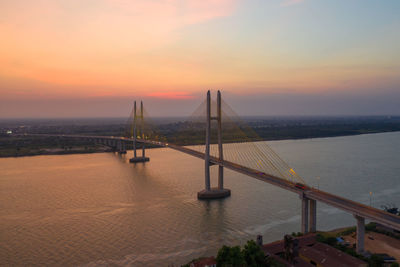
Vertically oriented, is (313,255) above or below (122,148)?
below

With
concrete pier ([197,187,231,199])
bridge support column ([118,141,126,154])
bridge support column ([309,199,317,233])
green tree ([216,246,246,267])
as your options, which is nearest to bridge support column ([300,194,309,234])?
bridge support column ([309,199,317,233])

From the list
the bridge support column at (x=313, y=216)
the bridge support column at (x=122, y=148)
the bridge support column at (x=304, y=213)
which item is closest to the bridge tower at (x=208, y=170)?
the bridge support column at (x=304, y=213)

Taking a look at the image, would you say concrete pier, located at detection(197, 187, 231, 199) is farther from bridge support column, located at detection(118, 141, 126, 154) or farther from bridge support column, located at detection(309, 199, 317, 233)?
bridge support column, located at detection(118, 141, 126, 154)

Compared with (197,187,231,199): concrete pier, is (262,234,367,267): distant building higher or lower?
lower

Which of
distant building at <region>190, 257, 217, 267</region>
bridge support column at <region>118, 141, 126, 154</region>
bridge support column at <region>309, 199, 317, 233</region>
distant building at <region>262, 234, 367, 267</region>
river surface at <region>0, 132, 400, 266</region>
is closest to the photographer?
distant building at <region>190, 257, 217, 267</region>

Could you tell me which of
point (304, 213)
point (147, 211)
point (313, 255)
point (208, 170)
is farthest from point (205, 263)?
point (208, 170)

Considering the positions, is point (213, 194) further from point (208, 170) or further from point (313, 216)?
point (313, 216)

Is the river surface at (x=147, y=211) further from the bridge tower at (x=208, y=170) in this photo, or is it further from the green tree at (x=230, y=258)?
the green tree at (x=230, y=258)

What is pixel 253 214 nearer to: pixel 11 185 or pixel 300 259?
pixel 300 259
